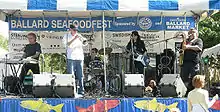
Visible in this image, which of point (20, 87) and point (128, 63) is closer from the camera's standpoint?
point (20, 87)

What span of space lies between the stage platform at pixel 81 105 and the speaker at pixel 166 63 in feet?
8.77

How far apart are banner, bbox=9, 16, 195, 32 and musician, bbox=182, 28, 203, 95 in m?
3.41

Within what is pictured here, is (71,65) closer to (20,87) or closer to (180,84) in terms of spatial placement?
(20,87)

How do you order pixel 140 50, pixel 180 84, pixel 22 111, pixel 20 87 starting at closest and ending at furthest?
pixel 22 111 → pixel 180 84 → pixel 20 87 → pixel 140 50

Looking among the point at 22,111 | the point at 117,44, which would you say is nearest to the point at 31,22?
the point at 117,44

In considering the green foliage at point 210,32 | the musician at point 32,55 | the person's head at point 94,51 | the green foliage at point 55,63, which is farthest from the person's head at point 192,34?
the green foliage at point 55,63

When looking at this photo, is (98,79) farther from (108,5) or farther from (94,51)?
(108,5)

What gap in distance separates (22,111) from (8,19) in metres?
4.42

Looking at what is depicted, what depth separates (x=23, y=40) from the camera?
40.9ft

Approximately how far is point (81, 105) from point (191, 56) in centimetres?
233

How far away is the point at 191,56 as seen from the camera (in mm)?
9047

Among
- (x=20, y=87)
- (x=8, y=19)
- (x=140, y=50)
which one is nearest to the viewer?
(x=20, y=87)

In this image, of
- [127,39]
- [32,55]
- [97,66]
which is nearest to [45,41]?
[127,39]

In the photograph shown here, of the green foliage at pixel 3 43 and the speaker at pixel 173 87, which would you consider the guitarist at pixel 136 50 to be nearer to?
the speaker at pixel 173 87
